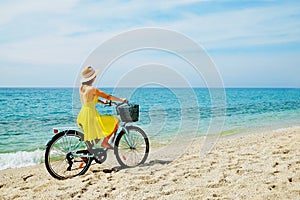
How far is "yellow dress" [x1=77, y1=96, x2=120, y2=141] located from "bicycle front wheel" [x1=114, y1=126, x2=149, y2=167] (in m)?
0.40

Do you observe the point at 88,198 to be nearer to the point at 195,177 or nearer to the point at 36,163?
the point at 195,177

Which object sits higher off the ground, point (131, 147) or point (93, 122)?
point (93, 122)

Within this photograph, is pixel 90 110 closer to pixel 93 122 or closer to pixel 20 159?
pixel 93 122

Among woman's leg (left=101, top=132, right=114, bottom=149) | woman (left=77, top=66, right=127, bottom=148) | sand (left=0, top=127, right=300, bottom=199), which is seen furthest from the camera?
woman's leg (left=101, top=132, right=114, bottom=149)

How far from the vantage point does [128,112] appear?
220 inches

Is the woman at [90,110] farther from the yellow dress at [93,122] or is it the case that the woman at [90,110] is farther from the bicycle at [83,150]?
the bicycle at [83,150]

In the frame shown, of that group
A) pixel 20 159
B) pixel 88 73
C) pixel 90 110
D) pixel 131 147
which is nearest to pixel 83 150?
pixel 90 110

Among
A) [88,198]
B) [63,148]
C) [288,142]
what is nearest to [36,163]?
[63,148]

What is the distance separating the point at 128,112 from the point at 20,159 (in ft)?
13.1

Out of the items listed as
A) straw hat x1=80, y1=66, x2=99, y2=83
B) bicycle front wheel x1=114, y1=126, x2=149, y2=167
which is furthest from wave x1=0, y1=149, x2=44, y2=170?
straw hat x1=80, y1=66, x2=99, y2=83

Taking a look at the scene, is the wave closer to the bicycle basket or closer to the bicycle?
the bicycle

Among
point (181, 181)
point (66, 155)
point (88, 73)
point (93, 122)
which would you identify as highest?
point (88, 73)

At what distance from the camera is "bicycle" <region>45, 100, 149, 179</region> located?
5324 millimetres

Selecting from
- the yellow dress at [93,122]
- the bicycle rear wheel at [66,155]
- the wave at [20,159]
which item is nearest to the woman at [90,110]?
the yellow dress at [93,122]
